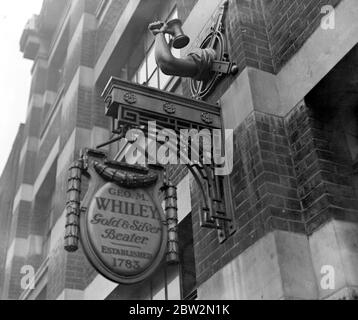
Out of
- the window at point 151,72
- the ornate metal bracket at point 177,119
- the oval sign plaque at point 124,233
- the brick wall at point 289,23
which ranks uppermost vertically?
the window at point 151,72

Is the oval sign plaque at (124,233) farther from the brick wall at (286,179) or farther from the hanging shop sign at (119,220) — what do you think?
the brick wall at (286,179)

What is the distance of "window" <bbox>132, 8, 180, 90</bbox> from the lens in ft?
37.6

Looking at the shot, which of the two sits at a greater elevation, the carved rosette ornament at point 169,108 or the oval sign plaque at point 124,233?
the carved rosette ornament at point 169,108

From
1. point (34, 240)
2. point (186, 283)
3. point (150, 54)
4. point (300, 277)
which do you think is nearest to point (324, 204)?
point (300, 277)

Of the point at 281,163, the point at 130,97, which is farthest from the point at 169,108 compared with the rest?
the point at 281,163

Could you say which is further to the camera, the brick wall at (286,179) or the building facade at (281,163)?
the brick wall at (286,179)

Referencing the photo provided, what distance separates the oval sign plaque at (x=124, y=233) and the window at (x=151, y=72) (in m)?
4.96

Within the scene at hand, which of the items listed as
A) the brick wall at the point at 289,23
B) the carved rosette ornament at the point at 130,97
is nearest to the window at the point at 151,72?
the brick wall at the point at 289,23

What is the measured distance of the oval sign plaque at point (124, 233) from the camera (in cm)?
570

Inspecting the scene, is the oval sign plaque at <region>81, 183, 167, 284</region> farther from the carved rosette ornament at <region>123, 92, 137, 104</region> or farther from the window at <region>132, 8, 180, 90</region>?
the window at <region>132, 8, 180, 90</region>

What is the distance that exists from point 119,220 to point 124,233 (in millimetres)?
146

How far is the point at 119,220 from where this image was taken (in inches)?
237
